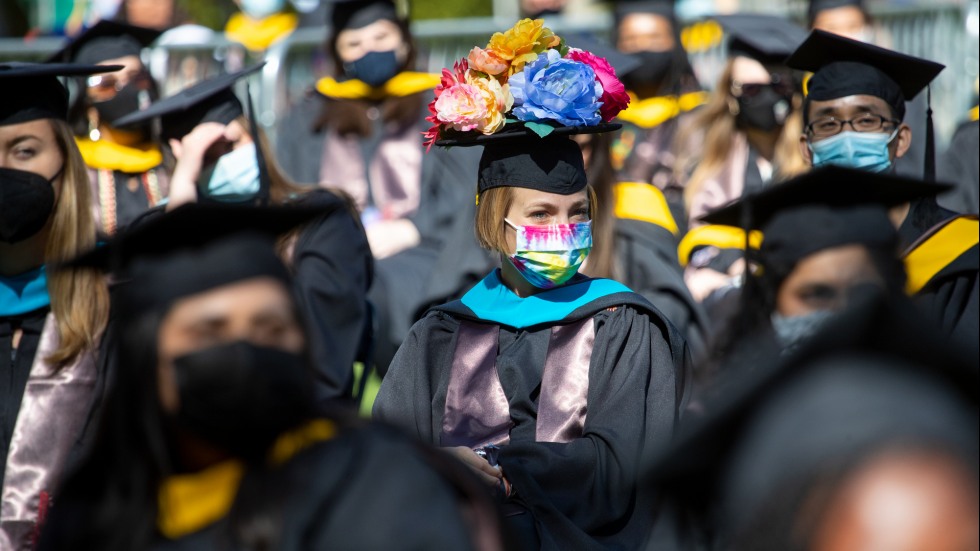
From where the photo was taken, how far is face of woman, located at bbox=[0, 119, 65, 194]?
480cm

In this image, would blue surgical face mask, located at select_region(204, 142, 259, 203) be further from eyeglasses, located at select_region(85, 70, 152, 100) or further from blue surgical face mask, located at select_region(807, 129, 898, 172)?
blue surgical face mask, located at select_region(807, 129, 898, 172)

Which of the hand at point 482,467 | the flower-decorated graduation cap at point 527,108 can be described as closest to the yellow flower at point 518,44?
the flower-decorated graduation cap at point 527,108

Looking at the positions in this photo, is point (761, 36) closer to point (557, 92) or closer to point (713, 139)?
point (713, 139)

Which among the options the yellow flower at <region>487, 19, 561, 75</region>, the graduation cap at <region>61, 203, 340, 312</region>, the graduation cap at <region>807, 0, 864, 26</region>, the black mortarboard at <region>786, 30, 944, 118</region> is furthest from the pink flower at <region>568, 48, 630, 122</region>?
the graduation cap at <region>807, 0, 864, 26</region>

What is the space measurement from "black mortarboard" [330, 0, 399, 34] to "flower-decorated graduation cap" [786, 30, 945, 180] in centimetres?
383

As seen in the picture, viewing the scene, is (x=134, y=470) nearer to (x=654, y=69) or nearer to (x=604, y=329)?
(x=604, y=329)

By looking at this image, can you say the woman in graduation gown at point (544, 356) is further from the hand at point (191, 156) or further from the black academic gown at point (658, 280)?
the black academic gown at point (658, 280)

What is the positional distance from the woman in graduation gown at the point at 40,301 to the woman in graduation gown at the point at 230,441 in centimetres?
187

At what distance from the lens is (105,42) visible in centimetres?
830

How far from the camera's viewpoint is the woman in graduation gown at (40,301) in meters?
4.62

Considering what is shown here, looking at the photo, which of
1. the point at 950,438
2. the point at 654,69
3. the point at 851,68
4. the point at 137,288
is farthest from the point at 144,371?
the point at 654,69

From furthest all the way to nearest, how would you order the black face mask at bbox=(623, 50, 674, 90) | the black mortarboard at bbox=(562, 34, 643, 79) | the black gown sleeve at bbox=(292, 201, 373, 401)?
the black face mask at bbox=(623, 50, 674, 90), the black mortarboard at bbox=(562, 34, 643, 79), the black gown sleeve at bbox=(292, 201, 373, 401)

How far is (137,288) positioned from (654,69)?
7.03 metres

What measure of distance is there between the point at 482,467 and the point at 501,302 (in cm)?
72
